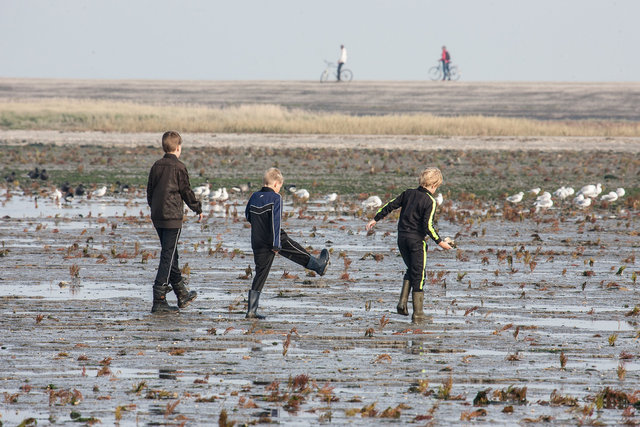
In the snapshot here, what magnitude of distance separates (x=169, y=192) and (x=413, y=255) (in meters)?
2.85

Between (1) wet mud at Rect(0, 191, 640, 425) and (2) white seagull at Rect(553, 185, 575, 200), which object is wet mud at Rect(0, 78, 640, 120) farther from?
(1) wet mud at Rect(0, 191, 640, 425)

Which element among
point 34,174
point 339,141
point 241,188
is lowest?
point 34,174

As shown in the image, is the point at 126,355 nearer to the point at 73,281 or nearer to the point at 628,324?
the point at 73,281

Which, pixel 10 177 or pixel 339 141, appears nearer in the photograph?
pixel 10 177

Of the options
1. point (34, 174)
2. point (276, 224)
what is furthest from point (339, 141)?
point (276, 224)

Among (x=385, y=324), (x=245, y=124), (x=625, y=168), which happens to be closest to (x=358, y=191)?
(x=625, y=168)

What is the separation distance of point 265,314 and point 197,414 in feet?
12.4

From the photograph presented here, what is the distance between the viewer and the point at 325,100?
89938 mm

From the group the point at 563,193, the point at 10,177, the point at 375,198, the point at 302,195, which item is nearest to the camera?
the point at 375,198

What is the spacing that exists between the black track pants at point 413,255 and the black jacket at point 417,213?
7cm

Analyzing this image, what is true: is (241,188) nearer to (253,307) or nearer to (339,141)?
(253,307)

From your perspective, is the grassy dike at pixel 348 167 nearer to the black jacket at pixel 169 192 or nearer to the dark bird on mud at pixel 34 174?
the dark bird on mud at pixel 34 174

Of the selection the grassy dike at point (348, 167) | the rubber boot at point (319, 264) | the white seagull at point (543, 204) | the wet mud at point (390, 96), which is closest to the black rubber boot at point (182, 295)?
the rubber boot at point (319, 264)

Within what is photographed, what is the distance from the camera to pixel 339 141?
46.0 meters
